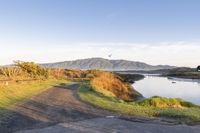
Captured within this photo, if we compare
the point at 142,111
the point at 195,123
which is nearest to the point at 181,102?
the point at 142,111

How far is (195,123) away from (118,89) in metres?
32.5

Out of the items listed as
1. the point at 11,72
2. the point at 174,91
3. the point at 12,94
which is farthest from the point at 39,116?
the point at 174,91

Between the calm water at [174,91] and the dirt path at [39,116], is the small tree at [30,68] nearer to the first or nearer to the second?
the calm water at [174,91]

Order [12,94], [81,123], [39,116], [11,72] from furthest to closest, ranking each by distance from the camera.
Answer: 1. [11,72]
2. [12,94]
3. [39,116]
4. [81,123]

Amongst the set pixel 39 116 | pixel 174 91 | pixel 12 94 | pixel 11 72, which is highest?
pixel 11 72

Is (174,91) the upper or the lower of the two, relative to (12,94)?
lower

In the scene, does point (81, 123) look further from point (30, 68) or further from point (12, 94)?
point (30, 68)

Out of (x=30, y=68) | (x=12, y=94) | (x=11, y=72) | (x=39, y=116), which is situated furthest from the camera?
(x=30, y=68)

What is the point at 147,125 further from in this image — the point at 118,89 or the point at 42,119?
the point at 118,89

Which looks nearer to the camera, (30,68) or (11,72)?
(11,72)

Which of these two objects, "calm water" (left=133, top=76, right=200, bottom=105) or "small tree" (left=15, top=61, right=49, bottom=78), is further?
"small tree" (left=15, top=61, right=49, bottom=78)

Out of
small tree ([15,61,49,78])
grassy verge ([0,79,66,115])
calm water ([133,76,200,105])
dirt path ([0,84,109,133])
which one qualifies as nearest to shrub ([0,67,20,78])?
small tree ([15,61,49,78])

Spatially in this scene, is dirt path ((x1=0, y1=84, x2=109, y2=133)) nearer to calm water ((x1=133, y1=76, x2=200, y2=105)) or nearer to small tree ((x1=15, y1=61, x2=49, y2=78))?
calm water ((x1=133, y1=76, x2=200, y2=105))

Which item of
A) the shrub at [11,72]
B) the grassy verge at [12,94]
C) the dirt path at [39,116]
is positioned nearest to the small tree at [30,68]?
the shrub at [11,72]
